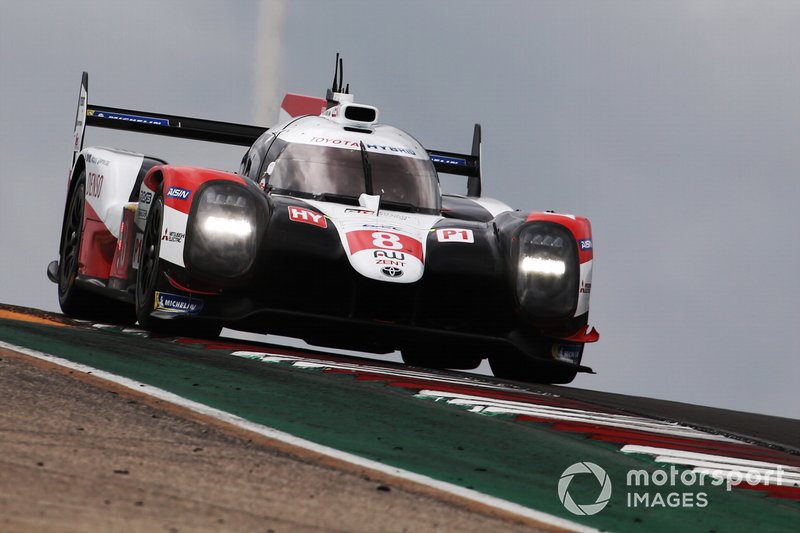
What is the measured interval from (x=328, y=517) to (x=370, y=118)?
25.5 ft

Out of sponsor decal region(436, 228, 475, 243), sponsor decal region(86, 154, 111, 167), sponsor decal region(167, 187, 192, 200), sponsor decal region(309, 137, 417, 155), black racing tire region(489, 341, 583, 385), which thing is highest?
sponsor decal region(309, 137, 417, 155)

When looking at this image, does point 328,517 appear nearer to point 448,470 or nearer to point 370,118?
point 448,470

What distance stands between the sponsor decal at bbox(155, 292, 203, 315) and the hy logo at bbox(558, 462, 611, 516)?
412 centimetres

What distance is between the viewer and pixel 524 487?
4.57m

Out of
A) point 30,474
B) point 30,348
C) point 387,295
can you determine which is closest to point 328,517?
point 30,474

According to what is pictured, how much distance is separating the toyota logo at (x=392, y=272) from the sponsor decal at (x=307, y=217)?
1.96 feet

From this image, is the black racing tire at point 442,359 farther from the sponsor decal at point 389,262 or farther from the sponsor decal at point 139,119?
the sponsor decal at point 139,119

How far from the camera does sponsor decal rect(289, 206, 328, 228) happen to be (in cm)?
894

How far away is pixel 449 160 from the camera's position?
13070 millimetres

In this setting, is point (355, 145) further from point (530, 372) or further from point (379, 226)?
point (530, 372)

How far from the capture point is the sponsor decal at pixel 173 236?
28.3 ft

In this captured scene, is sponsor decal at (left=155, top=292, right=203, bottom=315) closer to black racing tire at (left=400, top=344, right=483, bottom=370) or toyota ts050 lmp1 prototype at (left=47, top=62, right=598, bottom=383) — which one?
toyota ts050 lmp1 prototype at (left=47, top=62, right=598, bottom=383)

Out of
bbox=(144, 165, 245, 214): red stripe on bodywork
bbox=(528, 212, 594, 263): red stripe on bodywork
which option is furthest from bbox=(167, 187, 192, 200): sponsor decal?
bbox=(528, 212, 594, 263): red stripe on bodywork
